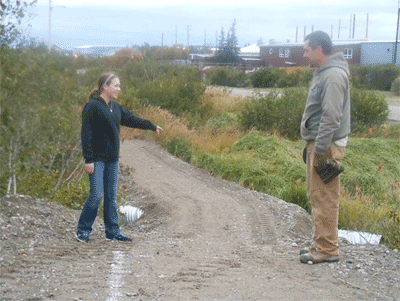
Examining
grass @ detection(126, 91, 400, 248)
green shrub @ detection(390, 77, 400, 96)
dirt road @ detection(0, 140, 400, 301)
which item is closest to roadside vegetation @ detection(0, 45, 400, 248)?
grass @ detection(126, 91, 400, 248)

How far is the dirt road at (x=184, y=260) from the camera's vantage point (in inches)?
223

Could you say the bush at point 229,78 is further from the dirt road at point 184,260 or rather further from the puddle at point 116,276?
the puddle at point 116,276

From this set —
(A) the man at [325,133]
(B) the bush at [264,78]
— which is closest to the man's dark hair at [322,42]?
(A) the man at [325,133]

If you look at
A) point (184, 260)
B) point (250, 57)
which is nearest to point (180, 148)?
point (184, 260)

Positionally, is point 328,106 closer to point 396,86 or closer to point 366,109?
point 366,109

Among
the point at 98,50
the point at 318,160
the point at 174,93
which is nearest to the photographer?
the point at 318,160

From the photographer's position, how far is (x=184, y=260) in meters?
7.02

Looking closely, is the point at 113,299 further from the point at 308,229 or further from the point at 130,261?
the point at 308,229

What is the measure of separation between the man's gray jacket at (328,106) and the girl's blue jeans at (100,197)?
6.96 ft

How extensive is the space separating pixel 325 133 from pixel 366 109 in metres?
16.2

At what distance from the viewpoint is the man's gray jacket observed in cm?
630

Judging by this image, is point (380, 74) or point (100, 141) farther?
point (380, 74)

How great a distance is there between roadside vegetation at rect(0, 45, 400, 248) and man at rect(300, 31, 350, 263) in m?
2.00

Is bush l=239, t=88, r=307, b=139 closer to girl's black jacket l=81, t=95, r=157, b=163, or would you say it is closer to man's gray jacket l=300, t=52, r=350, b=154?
girl's black jacket l=81, t=95, r=157, b=163
